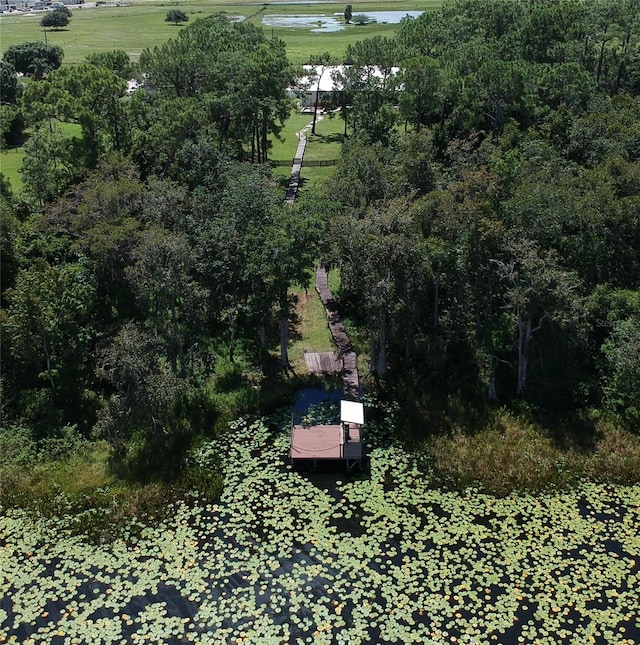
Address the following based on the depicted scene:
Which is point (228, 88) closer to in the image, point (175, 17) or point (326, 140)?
point (326, 140)

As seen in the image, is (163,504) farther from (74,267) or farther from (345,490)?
(74,267)

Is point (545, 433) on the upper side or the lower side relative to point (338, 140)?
lower

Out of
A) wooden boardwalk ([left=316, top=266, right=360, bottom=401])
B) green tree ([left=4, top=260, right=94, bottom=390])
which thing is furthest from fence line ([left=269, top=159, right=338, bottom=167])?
green tree ([left=4, top=260, right=94, bottom=390])

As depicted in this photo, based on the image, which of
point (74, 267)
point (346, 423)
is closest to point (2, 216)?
point (74, 267)

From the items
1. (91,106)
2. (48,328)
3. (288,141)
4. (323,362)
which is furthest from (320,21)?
(48,328)

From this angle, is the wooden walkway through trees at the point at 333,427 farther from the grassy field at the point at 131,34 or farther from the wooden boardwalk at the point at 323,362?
the grassy field at the point at 131,34

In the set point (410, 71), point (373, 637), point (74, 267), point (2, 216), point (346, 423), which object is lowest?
point (373, 637)

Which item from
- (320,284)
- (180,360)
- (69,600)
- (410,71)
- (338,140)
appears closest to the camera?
(69,600)
